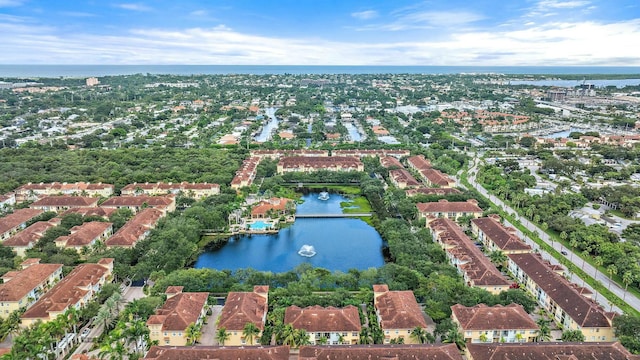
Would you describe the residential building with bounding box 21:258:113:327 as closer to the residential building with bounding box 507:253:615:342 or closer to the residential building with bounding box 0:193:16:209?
the residential building with bounding box 0:193:16:209

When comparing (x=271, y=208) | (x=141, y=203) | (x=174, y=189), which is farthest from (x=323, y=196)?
(x=141, y=203)

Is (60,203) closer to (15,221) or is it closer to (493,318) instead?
(15,221)

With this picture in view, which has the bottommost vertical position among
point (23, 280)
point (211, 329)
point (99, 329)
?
point (211, 329)

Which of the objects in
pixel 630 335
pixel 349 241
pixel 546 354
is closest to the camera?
pixel 546 354

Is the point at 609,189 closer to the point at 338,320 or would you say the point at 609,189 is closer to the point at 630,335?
the point at 630,335

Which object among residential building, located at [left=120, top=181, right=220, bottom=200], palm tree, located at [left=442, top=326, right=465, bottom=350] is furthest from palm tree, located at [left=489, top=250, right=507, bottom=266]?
residential building, located at [left=120, top=181, right=220, bottom=200]

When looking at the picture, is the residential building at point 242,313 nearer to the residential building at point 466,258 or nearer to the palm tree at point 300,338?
the palm tree at point 300,338

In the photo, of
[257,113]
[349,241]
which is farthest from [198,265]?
[257,113]
